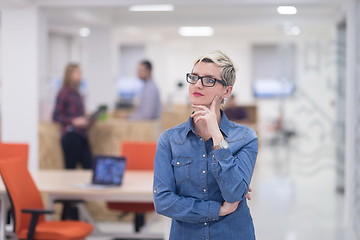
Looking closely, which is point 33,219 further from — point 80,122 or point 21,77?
point 21,77

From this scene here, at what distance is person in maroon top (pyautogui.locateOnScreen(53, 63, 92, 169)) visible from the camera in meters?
7.63

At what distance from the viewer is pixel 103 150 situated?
796 centimetres

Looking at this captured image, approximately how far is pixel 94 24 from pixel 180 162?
880 cm

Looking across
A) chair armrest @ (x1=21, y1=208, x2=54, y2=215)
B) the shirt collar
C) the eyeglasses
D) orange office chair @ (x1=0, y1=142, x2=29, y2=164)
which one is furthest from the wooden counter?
the eyeglasses

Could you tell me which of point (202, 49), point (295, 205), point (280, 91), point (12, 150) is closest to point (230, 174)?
point (12, 150)

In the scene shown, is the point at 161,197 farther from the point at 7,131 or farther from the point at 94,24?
Result: the point at 94,24

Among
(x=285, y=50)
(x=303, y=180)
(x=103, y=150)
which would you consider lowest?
(x=303, y=180)

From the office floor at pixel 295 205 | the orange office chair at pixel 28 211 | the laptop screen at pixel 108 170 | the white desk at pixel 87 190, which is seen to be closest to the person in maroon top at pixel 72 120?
the office floor at pixel 295 205

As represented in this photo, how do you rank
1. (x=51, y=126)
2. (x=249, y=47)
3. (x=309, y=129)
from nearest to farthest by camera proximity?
(x=51, y=126), (x=309, y=129), (x=249, y=47)

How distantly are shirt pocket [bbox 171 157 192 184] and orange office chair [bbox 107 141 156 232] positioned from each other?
3.25m

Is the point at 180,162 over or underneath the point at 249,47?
underneath

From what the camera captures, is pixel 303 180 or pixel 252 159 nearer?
pixel 252 159

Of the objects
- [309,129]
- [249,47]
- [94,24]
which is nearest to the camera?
[309,129]

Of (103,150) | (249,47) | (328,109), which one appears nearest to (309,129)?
(328,109)
